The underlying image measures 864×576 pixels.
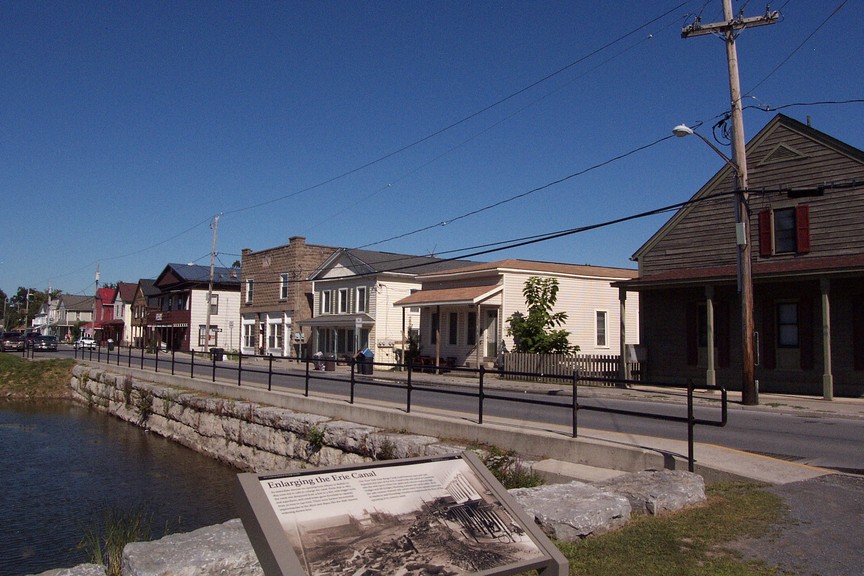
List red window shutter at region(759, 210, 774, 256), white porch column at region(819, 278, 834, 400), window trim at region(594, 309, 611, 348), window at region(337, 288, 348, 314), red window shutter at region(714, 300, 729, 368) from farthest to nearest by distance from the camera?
window at region(337, 288, 348, 314)
window trim at region(594, 309, 611, 348)
red window shutter at region(714, 300, 729, 368)
red window shutter at region(759, 210, 774, 256)
white porch column at region(819, 278, 834, 400)

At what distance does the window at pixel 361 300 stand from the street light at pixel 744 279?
84.8ft

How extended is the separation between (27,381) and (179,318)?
3375 cm

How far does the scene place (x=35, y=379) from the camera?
3238 centimetres

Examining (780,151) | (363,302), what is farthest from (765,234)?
(363,302)

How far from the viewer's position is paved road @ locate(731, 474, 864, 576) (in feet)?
17.0

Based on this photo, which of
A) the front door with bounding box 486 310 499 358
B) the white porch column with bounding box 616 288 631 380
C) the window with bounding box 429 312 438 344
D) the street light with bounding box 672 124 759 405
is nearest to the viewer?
the street light with bounding box 672 124 759 405

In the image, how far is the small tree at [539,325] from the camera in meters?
29.9

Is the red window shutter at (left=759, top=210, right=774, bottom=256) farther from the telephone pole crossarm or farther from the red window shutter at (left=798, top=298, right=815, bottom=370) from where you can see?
the telephone pole crossarm

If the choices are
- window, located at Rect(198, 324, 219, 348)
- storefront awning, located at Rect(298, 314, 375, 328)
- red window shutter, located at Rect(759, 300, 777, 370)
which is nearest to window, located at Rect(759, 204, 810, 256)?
red window shutter, located at Rect(759, 300, 777, 370)

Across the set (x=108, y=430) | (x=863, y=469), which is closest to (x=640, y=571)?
(x=863, y=469)

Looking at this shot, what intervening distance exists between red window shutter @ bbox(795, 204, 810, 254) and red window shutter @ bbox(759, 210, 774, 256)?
86 cm

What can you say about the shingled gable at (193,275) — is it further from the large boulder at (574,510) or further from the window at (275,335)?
the large boulder at (574,510)

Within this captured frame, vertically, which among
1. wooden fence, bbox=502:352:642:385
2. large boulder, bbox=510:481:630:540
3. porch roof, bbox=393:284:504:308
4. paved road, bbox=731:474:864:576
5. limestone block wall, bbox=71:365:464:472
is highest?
porch roof, bbox=393:284:504:308

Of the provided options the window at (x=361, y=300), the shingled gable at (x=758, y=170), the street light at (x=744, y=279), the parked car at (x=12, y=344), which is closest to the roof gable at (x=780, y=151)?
the shingled gable at (x=758, y=170)
